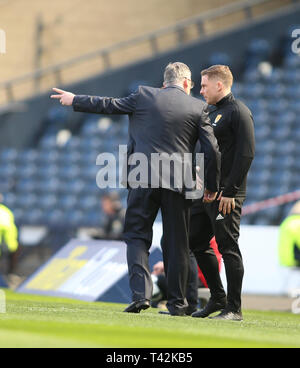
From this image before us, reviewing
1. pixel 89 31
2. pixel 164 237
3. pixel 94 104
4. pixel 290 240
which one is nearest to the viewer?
pixel 94 104

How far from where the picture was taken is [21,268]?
16.9m

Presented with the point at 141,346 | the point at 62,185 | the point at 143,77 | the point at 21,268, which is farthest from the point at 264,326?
the point at 143,77

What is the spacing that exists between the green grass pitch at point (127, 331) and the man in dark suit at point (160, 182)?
0.33 m

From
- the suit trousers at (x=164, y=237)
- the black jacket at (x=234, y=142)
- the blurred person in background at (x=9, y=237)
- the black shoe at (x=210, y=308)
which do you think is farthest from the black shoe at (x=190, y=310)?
the blurred person in background at (x=9, y=237)

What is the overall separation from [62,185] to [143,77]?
3.44 meters

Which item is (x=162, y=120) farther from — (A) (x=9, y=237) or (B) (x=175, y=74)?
(A) (x=9, y=237)

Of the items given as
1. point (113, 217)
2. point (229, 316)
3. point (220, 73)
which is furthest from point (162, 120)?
point (113, 217)

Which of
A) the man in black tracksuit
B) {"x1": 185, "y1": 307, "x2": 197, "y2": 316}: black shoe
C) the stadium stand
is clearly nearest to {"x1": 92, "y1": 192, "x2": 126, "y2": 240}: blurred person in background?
{"x1": 185, "y1": 307, "x2": 197, "y2": 316}: black shoe

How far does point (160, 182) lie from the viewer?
7125 millimetres

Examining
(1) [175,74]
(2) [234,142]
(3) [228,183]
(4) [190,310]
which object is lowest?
(4) [190,310]

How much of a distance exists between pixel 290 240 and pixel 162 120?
614 centimetres

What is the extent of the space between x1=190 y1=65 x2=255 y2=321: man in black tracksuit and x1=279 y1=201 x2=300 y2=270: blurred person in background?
5177mm

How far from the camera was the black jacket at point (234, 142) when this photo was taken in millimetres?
7184

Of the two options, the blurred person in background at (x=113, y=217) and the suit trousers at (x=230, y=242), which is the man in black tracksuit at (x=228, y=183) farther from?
the blurred person in background at (x=113, y=217)
